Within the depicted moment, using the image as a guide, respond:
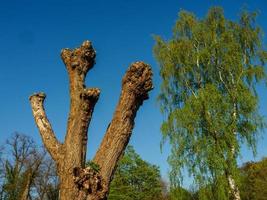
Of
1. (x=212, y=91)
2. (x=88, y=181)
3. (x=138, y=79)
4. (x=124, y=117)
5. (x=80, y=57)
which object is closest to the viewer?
(x=88, y=181)

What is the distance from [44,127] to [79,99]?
0.92 meters

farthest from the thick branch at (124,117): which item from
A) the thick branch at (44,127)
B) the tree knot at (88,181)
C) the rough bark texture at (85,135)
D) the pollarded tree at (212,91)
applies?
the pollarded tree at (212,91)

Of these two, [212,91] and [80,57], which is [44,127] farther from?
[212,91]

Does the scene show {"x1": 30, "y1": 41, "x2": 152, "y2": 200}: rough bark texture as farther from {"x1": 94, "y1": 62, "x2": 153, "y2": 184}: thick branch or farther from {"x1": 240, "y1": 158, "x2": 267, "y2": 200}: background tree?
{"x1": 240, "y1": 158, "x2": 267, "y2": 200}: background tree

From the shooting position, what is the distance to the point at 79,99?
27.8ft

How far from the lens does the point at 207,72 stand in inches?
899

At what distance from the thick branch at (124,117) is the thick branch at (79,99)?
39 centimetres

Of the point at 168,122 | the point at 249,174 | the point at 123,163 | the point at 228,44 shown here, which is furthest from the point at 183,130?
the point at 249,174

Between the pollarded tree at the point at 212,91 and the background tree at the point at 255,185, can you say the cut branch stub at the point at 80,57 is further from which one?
the background tree at the point at 255,185

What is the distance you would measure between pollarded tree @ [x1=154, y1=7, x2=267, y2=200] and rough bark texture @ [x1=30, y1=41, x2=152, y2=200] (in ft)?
38.3

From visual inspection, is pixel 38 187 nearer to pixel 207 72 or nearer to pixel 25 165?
pixel 25 165

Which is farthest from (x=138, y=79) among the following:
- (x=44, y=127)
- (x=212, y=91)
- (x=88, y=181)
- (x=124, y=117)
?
(x=212, y=91)

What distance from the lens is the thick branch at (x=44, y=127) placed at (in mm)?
8225

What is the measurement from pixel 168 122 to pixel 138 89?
13513 mm
